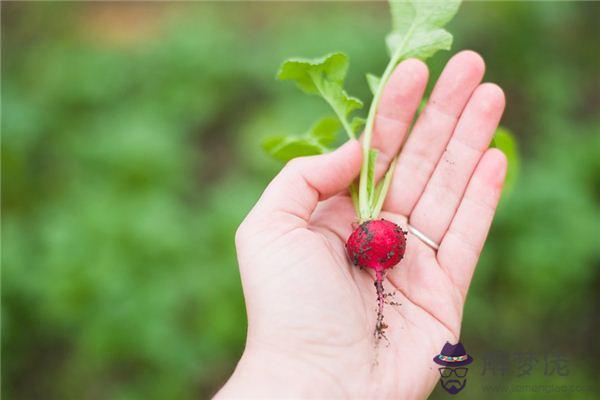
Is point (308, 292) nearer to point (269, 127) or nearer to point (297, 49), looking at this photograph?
point (269, 127)

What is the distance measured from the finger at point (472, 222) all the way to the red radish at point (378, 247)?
295 millimetres

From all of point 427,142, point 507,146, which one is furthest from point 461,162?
point 507,146

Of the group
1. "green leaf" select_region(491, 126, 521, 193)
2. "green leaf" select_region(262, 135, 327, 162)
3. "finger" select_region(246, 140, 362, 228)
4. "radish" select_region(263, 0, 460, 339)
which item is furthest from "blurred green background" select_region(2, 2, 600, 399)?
"finger" select_region(246, 140, 362, 228)

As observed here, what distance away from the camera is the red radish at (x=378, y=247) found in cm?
251

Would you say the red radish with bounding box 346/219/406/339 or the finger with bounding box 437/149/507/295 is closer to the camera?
the red radish with bounding box 346/219/406/339

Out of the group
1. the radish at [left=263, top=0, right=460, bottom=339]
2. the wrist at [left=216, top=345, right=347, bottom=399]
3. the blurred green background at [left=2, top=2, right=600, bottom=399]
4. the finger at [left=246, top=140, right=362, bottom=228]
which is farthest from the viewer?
the blurred green background at [left=2, top=2, right=600, bottom=399]

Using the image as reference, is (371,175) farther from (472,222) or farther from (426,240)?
(472,222)

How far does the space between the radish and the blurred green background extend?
1320mm

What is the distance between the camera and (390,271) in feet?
9.02

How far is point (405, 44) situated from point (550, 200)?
189 cm

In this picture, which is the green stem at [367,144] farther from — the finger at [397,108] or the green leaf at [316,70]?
the green leaf at [316,70]

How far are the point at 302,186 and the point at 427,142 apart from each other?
0.82m

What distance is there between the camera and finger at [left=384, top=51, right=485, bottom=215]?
9.50ft

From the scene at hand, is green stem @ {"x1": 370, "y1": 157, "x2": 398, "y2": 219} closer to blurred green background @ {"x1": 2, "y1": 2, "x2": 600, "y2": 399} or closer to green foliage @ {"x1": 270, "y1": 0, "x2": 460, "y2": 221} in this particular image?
green foliage @ {"x1": 270, "y1": 0, "x2": 460, "y2": 221}
